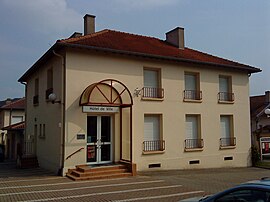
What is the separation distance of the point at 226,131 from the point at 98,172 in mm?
9576

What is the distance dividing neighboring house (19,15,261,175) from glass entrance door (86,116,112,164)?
0.16 ft

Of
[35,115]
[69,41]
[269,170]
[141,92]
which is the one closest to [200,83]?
[141,92]

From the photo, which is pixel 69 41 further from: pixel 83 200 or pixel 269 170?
pixel 269 170

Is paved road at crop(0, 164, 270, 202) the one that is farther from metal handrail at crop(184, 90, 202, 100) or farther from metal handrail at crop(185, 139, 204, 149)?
metal handrail at crop(184, 90, 202, 100)

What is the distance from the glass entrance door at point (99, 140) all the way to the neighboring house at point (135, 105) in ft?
0.16

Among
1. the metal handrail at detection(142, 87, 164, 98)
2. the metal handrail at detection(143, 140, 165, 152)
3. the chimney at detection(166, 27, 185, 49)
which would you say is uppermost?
the chimney at detection(166, 27, 185, 49)

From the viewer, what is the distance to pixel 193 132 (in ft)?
58.2

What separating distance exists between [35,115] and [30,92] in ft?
10.3

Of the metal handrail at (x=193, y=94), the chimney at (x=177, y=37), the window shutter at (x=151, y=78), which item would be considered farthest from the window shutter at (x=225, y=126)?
the chimney at (x=177, y=37)

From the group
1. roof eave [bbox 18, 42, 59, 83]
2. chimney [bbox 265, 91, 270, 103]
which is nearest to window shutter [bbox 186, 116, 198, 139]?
roof eave [bbox 18, 42, 59, 83]

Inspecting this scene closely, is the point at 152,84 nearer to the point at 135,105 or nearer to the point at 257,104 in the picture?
the point at 135,105

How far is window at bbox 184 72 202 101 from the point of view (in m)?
17.8

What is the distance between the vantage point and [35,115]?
19531mm

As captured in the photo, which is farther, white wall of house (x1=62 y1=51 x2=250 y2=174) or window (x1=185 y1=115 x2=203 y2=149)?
window (x1=185 y1=115 x2=203 y2=149)
